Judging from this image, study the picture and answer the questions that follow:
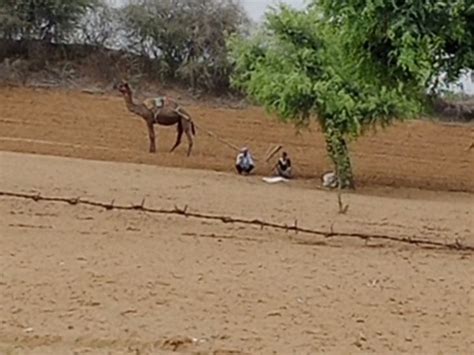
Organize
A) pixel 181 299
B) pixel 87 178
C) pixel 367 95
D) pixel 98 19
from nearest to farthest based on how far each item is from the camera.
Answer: pixel 181 299, pixel 87 178, pixel 367 95, pixel 98 19

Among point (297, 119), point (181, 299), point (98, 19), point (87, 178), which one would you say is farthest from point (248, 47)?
point (181, 299)

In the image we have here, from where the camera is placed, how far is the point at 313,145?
29.0 m

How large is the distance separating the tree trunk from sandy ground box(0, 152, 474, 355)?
7.63 m

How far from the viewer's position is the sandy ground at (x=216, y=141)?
27.2 meters

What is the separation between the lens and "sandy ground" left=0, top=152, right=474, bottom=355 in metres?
6.18

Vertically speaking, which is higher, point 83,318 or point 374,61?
point 374,61

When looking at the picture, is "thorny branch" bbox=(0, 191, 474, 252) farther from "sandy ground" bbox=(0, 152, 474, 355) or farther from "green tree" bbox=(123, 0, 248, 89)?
"green tree" bbox=(123, 0, 248, 89)

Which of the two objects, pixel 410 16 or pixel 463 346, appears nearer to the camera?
pixel 463 346

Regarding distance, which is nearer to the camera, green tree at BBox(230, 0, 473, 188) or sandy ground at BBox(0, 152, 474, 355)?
sandy ground at BBox(0, 152, 474, 355)

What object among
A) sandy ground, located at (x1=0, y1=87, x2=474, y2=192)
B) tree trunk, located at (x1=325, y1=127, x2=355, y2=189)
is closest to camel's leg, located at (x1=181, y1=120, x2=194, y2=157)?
sandy ground, located at (x1=0, y1=87, x2=474, y2=192)

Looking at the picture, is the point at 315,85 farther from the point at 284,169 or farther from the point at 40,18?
the point at 40,18

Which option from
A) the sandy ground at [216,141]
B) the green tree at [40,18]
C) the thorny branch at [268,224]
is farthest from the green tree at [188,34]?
the thorny branch at [268,224]

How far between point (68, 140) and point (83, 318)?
2249 centimetres

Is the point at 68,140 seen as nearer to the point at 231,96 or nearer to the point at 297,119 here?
the point at 231,96
